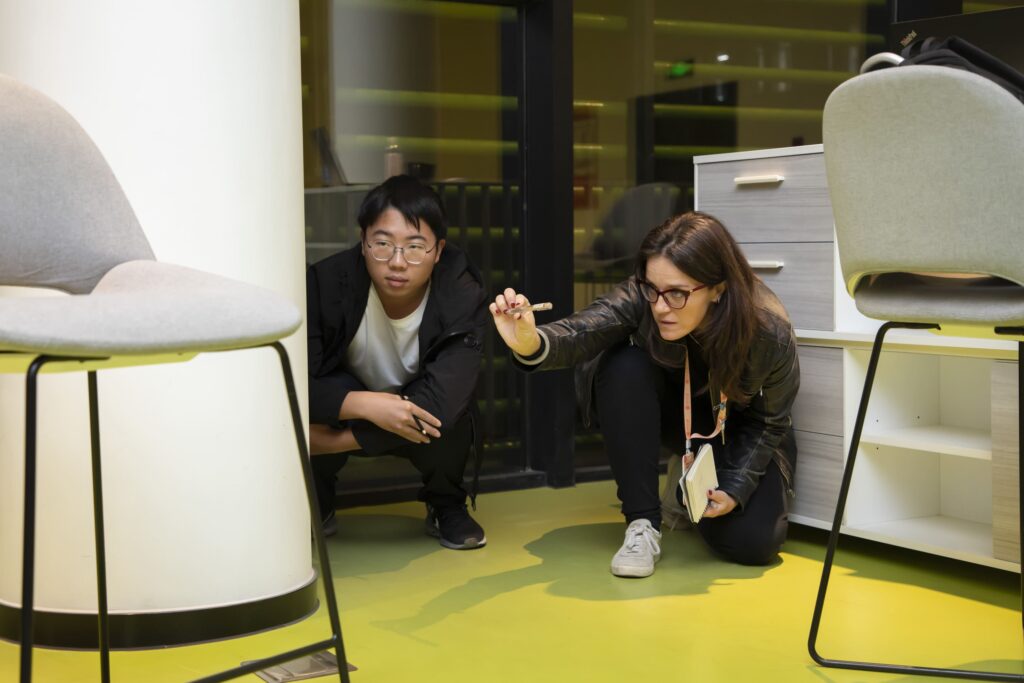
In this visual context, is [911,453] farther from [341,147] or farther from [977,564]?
[341,147]

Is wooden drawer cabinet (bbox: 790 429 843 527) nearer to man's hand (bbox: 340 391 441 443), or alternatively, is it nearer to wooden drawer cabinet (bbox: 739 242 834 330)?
wooden drawer cabinet (bbox: 739 242 834 330)

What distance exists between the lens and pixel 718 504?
8.91ft

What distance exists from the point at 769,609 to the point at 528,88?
1.83m

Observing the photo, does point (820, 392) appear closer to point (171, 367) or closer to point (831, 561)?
point (831, 561)

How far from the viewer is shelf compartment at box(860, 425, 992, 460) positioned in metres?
2.59

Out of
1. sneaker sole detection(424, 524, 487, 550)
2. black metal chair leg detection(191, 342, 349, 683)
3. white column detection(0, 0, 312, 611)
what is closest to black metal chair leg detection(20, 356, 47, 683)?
black metal chair leg detection(191, 342, 349, 683)

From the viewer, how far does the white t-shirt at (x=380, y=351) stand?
299cm

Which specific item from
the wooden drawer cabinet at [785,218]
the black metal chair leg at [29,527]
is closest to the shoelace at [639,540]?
the wooden drawer cabinet at [785,218]

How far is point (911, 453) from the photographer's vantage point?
2.86m

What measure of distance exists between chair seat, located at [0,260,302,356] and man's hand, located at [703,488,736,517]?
1.50 meters

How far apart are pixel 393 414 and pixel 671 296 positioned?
27.3 inches

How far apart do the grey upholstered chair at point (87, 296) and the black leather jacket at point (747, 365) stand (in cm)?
114

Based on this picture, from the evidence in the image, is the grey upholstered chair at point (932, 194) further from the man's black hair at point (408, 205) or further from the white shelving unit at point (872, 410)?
the man's black hair at point (408, 205)

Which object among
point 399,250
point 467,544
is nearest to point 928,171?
point 399,250
